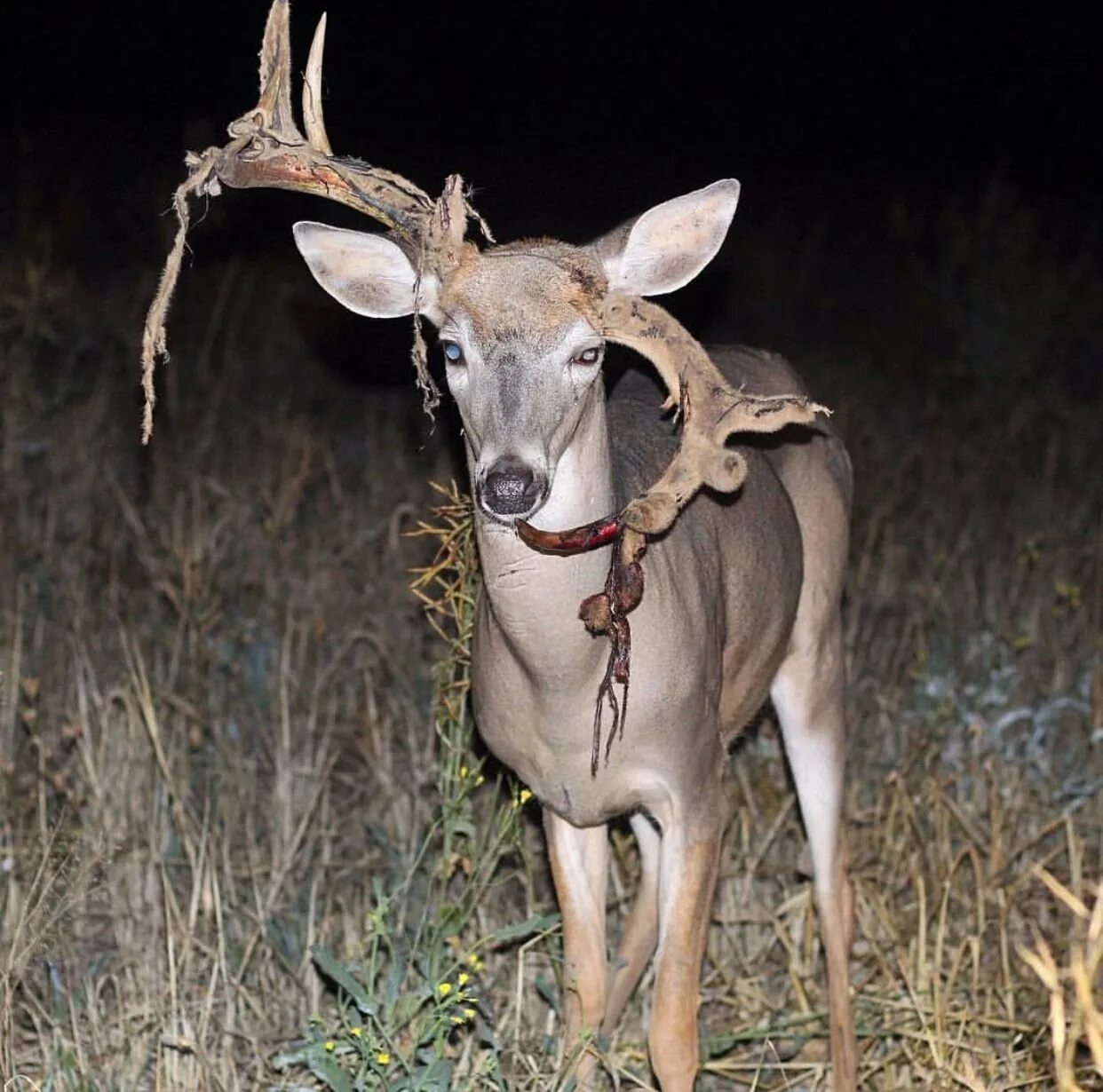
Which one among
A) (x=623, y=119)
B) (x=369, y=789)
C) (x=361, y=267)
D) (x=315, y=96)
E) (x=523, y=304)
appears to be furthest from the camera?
(x=623, y=119)

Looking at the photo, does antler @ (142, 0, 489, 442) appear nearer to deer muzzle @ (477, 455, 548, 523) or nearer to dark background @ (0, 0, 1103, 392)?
deer muzzle @ (477, 455, 548, 523)

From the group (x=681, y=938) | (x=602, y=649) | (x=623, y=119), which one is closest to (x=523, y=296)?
(x=602, y=649)

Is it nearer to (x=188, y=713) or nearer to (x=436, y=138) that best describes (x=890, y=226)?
(x=436, y=138)

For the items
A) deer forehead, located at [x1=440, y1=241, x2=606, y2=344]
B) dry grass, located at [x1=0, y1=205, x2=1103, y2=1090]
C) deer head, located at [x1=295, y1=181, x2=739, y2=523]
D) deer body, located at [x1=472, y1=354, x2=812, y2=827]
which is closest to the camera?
deer head, located at [x1=295, y1=181, x2=739, y2=523]

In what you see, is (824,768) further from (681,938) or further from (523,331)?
(523,331)

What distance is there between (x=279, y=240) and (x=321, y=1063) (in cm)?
1057

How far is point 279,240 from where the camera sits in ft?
48.0

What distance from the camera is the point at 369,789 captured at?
669 centimetres

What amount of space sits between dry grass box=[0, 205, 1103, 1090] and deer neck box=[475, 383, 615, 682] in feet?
2.15

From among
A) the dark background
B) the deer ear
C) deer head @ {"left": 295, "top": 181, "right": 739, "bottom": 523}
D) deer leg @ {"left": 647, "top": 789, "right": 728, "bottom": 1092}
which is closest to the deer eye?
deer head @ {"left": 295, "top": 181, "right": 739, "bottom": 523}

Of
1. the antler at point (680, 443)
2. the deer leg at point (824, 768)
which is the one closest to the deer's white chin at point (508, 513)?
the antler at point (680, 443)

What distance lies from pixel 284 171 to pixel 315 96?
18 centimetres

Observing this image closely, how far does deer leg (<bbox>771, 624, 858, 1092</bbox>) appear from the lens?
5695mm

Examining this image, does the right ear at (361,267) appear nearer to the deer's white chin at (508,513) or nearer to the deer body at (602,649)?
the deer body at (602,649)
